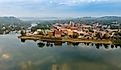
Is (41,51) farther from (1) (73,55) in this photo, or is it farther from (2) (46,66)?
(2) (46,66)

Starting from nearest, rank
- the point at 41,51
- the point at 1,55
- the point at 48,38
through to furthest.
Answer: the point at 1,55 < the point at 41,51 < the point at 48,38

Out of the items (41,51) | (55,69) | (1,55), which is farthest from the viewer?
(41,51)

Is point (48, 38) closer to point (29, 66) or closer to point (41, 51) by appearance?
point (41, 51)

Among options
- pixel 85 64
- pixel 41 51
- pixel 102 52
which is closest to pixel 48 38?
pixel 41 51

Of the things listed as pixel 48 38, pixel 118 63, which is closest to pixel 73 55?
pixel 118 63

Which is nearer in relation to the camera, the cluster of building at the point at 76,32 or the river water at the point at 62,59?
the river water at the point at 62,59

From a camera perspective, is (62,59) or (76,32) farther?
(76,32)

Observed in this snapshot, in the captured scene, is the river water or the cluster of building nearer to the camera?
the river water

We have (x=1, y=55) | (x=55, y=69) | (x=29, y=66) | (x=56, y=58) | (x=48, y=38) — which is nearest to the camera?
(x=55, y=69)

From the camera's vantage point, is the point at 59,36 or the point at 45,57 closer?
the point at 45,57

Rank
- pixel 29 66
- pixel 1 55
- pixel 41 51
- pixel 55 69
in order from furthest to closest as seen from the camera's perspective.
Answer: pixel 41 51, pixel 1 55, pixel 29 66, pixel 55 69
